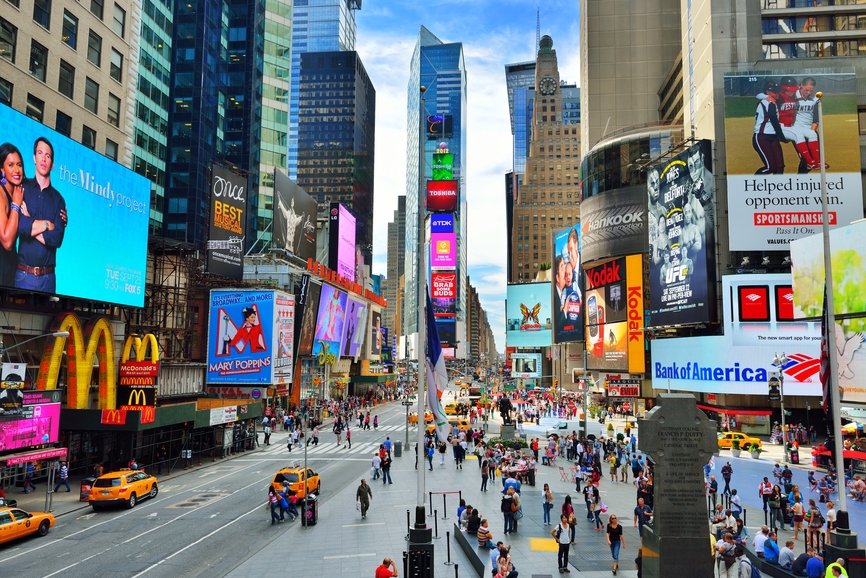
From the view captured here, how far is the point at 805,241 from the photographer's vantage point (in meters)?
28.9

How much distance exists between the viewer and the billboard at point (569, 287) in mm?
99312

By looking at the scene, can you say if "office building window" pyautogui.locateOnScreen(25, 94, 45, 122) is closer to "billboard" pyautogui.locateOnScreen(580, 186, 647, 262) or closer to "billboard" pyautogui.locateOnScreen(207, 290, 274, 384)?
"billboard" pyautogui.locateOnScreen(207, 290, 274, 384)

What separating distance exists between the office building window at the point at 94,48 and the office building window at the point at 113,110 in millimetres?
2225

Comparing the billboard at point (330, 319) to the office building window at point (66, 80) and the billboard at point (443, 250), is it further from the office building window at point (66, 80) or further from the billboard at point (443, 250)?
the billboard at point (443, 250)

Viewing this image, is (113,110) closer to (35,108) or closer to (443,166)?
(35,108)

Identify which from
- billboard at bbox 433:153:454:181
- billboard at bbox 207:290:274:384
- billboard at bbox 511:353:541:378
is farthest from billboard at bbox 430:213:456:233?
billboard at bbox 207:290:274:384

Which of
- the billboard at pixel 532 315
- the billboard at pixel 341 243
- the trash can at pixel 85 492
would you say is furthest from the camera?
the billboard at pixel 532 315

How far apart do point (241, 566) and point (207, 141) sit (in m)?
83.6

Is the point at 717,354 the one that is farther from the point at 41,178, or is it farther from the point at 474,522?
the point at 41,178

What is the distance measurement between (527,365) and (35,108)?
121 metres

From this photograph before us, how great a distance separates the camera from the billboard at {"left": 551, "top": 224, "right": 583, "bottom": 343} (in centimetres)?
9931

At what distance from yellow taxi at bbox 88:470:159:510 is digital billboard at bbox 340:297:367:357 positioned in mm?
57174

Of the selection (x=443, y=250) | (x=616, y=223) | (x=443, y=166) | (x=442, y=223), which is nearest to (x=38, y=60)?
(x=616, y=223)

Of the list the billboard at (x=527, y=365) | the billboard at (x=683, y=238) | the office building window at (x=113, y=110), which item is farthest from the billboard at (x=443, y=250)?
the office building window at (x=113, y=110)
